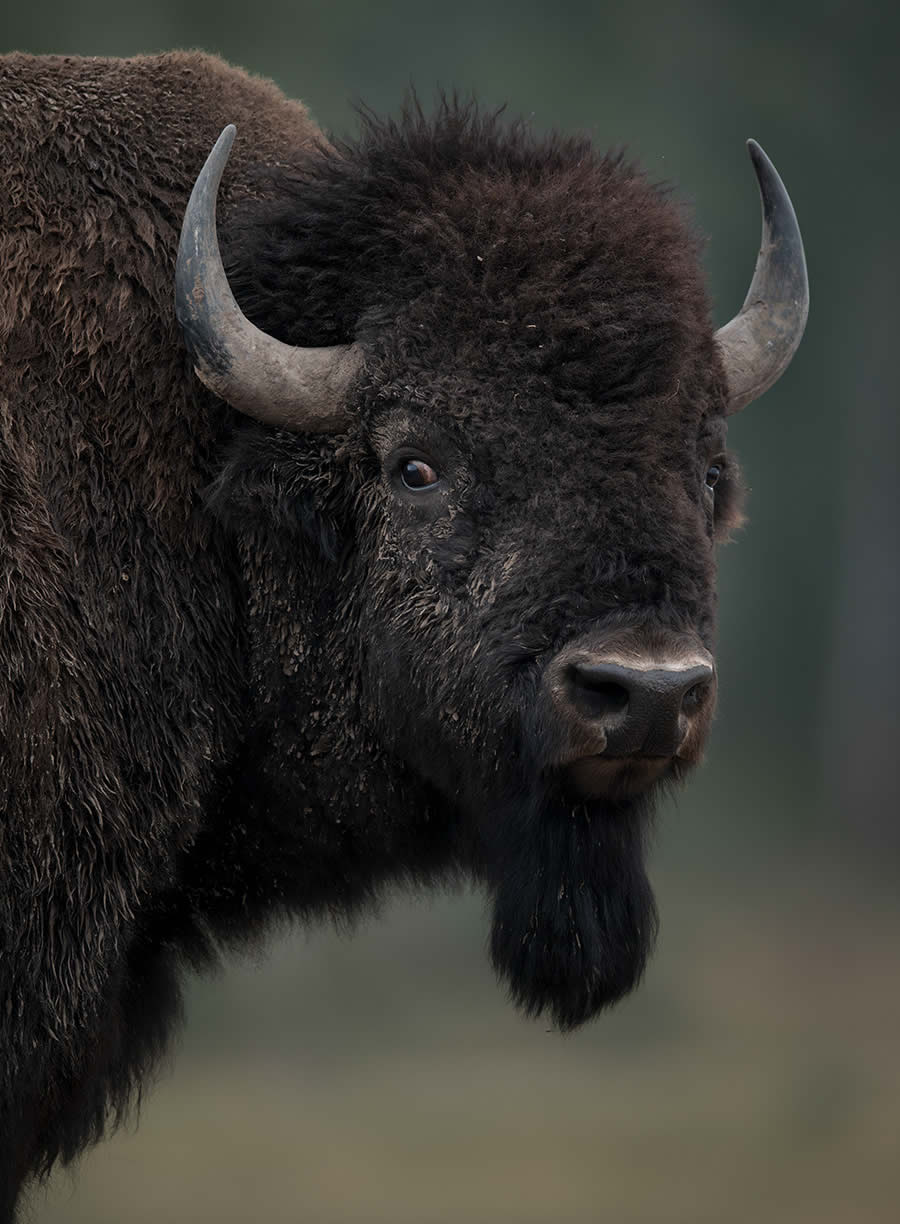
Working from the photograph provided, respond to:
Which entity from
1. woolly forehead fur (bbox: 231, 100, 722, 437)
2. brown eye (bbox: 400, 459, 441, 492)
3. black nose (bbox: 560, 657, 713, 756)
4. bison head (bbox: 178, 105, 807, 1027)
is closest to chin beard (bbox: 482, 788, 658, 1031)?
bison head (bbox: 178, 105, 807, 1027)

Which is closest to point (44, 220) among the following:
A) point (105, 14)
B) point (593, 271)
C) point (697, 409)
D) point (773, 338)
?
point (593, 271)

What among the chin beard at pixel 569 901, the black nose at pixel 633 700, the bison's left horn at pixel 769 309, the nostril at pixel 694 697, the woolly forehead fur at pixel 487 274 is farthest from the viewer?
the bison's left horn at pixel 769 309

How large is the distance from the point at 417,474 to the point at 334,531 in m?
0.21

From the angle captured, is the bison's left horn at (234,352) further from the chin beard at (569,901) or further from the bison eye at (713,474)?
the chin beard at (569,901)

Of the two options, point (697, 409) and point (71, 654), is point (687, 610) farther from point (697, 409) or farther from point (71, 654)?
point (71, 654)

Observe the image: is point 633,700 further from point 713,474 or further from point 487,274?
point 487,274

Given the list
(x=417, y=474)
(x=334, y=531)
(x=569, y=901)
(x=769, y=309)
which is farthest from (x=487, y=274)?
(x=569, y=901)

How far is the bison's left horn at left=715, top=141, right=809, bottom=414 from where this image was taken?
3447 mm

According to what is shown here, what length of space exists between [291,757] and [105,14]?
232 inches

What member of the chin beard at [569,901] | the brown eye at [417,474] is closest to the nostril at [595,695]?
the chin beard at [569,901]

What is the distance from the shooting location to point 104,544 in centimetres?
306

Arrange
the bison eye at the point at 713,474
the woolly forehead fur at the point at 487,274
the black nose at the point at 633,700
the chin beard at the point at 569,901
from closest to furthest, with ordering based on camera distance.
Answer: the black nose at the point at 633,700 < the woolly forehead fur at the point at 487,274 < the chin beard at the point at 569,901 < the bison eye at the point at 713,474

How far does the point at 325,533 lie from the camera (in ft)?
10.2

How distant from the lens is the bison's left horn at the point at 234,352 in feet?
9.72
